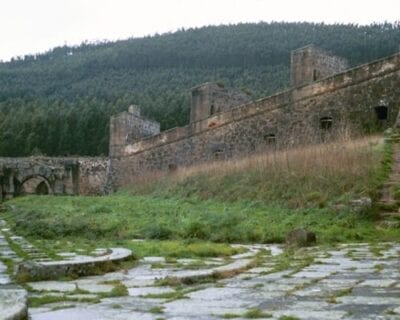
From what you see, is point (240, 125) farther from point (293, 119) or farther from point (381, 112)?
point (381, 112)

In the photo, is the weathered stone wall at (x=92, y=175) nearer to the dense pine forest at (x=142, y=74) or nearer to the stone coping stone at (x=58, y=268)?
the dense pine forest at (x=142, y=74)

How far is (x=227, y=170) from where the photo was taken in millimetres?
17797

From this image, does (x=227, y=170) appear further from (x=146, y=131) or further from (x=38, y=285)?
(x=146, y=131)

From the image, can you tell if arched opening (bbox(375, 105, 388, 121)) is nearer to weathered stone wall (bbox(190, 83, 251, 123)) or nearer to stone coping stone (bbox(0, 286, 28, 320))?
weathered stone wall (bbox(190, 83, 251, 123))

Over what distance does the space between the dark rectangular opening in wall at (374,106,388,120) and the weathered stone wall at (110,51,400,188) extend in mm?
130

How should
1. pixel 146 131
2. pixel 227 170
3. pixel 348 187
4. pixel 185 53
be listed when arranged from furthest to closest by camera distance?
pixel 185 53, pixel 146 131, pixel 227 170, pixel 348 187

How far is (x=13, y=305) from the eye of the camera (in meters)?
3.41

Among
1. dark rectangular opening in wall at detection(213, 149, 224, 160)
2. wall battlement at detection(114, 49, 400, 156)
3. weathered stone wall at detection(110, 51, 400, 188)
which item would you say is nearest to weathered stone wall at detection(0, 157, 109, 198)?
weathered stone wall at detection(110, 51, 400, 188)

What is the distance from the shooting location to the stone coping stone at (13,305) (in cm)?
319

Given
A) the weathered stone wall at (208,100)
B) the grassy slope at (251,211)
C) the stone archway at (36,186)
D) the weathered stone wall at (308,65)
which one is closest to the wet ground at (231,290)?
the grassy slope at (251,211)

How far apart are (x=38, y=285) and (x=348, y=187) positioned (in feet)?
27.9

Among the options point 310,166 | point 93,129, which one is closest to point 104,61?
point 93,129

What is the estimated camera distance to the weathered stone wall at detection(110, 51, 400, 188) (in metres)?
20.2

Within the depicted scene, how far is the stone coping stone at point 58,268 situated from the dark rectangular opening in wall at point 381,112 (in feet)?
51.7
